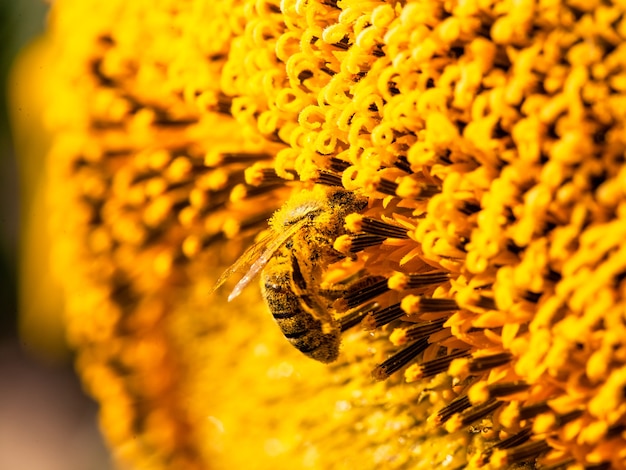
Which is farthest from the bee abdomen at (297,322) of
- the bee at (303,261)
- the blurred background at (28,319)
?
the blurred background at (28,319)

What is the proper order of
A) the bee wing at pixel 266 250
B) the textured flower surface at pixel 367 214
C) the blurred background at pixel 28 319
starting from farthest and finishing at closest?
the blurred background at pixel 28 319 → the bee wing at pixel 266 250 → the textured flower surface at pixel 367 214

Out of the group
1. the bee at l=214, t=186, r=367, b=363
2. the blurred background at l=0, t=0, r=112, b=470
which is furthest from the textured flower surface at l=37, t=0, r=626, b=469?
the blurred background at l=0, t=0, r=112, b=470

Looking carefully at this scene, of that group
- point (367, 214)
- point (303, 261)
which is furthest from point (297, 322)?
point (367, 214)

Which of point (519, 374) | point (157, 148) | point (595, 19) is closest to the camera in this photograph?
point (595, 19)

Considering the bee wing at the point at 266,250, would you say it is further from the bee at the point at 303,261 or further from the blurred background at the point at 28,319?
the blurred background at the point at 28,319

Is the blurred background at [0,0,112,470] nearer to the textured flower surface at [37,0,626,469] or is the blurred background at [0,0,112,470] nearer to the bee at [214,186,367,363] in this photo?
the textured flower surface at [37,0,626,469]

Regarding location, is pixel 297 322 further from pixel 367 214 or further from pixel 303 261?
pixel 367 214

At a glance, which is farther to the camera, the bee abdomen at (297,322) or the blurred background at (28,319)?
the blurred background at (28,319)

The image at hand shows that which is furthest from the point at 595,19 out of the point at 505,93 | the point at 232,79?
the point at 232,79

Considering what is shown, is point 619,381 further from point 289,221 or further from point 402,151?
point 289,221
